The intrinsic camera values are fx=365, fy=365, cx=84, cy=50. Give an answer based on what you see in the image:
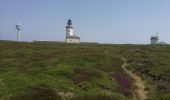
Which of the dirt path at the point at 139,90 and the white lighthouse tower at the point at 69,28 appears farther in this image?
the white lighthouse tower at the point at 69,28

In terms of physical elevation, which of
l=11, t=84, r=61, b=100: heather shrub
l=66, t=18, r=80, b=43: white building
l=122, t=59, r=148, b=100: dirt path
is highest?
l=66, t=18, r=80, b=43: white building

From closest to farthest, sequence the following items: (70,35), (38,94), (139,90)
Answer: (38,94) < (139,90) < (70,35)

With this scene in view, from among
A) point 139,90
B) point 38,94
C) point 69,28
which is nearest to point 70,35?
point 69,28

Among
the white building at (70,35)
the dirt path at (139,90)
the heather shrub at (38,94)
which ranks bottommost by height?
the dirt path at (139,90)

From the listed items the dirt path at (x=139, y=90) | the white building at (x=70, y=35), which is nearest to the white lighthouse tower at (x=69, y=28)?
the white building at (x=70, y=35)

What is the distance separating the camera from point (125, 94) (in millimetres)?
41375

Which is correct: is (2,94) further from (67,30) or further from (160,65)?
(67,30)

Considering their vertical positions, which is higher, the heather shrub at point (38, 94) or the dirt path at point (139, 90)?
the heather shrub at point (38, 94)

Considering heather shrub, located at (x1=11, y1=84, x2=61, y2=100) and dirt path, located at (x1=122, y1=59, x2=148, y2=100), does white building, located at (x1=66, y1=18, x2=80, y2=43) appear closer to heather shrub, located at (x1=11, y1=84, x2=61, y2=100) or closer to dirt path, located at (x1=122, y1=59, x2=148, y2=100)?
dirt path, located at (x1=122, y1=59, x2=148, y2=100)

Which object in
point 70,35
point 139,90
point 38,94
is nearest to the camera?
point 38,94

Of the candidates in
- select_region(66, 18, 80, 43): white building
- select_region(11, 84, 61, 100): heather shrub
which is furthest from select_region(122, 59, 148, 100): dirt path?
select_region(66, 18, 80, 43): white building

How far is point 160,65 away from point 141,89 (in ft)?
78.6

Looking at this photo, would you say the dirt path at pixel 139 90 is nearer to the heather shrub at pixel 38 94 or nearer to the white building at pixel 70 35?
the heather shrub at pixel 38 94

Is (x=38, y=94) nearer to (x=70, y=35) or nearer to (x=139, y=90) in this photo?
(x=139, y=90)
